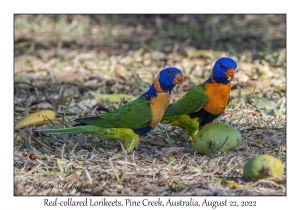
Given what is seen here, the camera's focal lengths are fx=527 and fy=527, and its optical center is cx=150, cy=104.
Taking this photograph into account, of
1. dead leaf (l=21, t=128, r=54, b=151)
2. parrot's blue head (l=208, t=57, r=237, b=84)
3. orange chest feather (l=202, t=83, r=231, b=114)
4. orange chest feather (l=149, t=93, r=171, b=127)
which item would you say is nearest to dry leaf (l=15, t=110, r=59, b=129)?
dead leaf (l=21, t=128, r=54, b=151)

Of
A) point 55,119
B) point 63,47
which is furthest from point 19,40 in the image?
point 55,119

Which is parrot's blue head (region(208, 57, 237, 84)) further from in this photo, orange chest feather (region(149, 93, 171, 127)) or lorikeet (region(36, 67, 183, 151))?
orange chest feather (region(149, 93, 171, 127))

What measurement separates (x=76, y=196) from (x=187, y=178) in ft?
2.81

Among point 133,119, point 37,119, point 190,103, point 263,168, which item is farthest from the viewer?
point 37,119

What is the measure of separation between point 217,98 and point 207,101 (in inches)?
3.8

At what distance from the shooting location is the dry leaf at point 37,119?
5430mm

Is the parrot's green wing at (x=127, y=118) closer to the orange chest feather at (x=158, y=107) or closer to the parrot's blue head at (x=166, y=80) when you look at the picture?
the orange chest feather at (x=158, y=107)

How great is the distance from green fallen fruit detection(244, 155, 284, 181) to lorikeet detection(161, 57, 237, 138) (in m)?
1.07

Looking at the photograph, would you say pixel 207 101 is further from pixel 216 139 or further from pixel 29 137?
pixel 29 137

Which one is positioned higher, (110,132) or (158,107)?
(158,107)

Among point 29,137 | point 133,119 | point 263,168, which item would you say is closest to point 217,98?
point 133,119

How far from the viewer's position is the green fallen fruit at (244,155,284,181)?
12.7 feet

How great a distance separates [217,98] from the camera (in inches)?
191

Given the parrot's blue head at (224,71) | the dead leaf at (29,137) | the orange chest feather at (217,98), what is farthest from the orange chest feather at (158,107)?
the dead leaf at (29,137)
